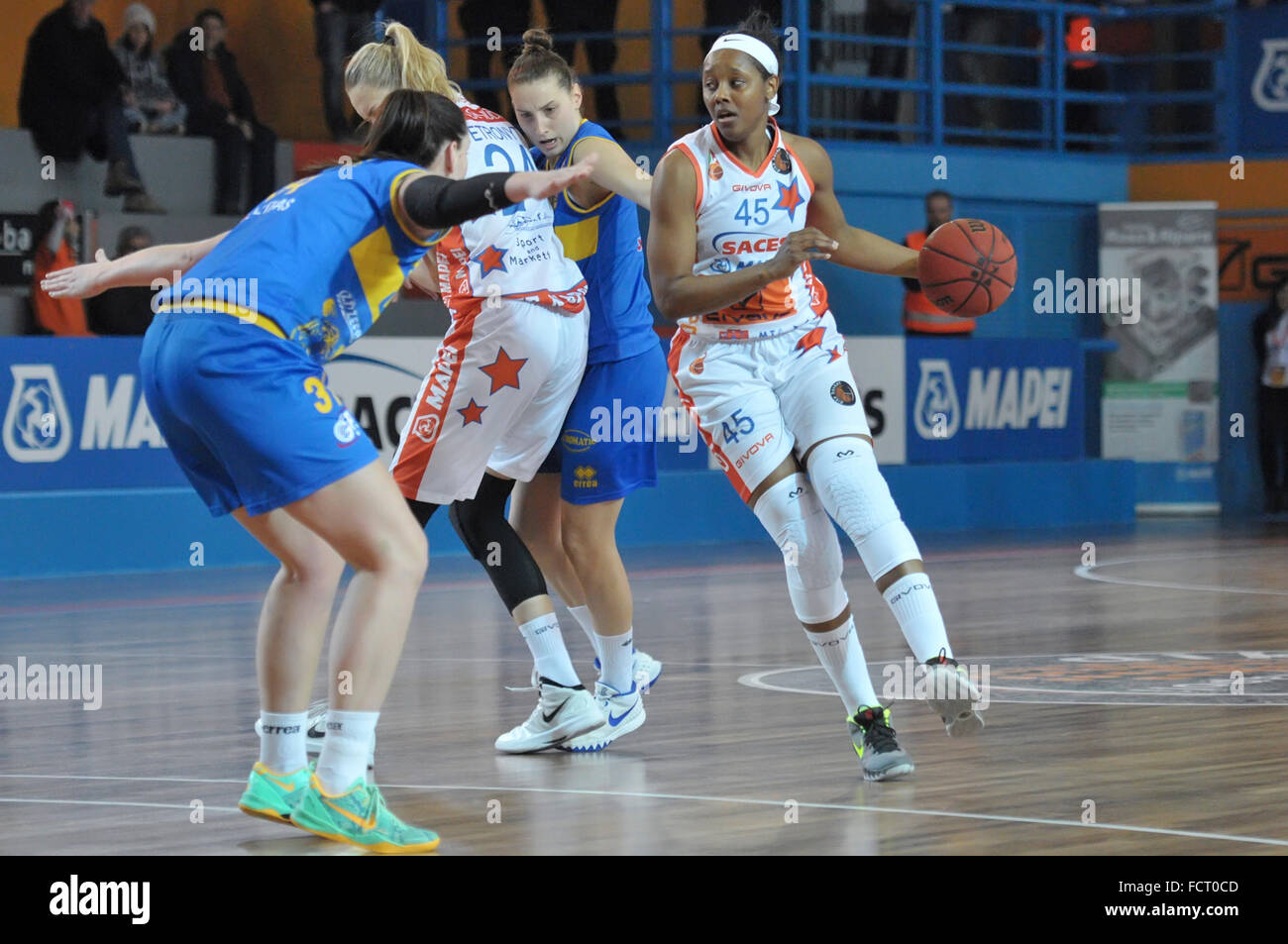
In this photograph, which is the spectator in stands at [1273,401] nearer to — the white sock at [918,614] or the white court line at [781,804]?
the white sock at [918,614]

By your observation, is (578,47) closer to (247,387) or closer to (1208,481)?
(1208,481)

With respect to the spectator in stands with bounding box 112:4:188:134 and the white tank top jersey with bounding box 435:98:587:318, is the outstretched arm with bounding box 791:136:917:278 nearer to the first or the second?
the white tank top jersey with bounding box 435:98:587:318

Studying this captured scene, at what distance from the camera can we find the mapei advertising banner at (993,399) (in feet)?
60.4

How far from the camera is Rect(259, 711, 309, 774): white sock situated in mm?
5512

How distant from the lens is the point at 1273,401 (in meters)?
20.4

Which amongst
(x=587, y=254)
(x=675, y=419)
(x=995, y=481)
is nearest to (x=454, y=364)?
(x=587, y=254)

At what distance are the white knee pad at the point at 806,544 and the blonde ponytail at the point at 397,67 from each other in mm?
1650

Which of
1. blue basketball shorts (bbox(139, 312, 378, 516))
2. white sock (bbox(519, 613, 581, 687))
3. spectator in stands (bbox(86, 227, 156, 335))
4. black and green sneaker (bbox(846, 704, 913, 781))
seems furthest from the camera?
spectator in stands (bbox(86, 227, 156, 335))

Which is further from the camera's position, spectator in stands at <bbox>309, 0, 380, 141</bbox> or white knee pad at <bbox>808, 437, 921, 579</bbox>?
spectator in stands at <bbox>309, 0, 380, 141</bbox>

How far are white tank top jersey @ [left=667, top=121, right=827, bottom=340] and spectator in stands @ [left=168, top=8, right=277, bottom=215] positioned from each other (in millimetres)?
10426

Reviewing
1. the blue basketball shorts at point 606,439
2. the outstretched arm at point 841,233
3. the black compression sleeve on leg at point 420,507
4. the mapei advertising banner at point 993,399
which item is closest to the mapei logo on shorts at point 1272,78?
the mapei advertising banner at point 993,399

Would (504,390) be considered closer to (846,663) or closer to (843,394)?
(843,394)

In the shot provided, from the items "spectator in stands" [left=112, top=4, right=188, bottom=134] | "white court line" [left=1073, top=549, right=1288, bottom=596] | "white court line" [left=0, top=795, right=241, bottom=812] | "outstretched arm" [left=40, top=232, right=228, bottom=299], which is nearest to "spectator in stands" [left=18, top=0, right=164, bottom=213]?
"spectator in stands" [left=112, top=4, right=188, bottom=134]
